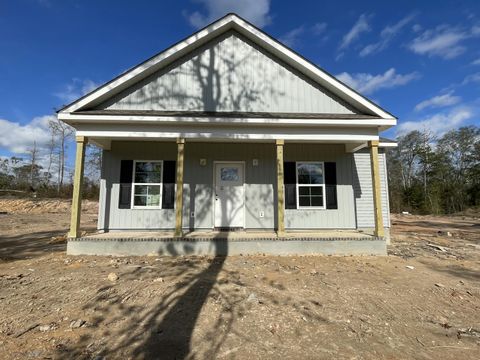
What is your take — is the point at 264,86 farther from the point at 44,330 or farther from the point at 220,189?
the point at 44,330

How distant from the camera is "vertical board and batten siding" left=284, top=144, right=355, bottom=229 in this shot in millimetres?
8672

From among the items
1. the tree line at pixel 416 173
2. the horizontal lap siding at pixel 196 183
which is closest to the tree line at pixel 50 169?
the tree line at pixel 416 173

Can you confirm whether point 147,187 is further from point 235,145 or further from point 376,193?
point 376,193

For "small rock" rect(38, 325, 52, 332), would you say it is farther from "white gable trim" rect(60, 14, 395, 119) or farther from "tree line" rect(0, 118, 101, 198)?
"tree line" rect(0, 118, 101, 198)

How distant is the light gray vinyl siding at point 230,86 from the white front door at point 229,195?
5.92ft

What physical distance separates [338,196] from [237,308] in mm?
5920

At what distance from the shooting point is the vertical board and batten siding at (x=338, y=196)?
28.5ft

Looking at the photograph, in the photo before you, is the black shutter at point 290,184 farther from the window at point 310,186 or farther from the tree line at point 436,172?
the tree line at point 436,172

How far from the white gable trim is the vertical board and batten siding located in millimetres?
1638

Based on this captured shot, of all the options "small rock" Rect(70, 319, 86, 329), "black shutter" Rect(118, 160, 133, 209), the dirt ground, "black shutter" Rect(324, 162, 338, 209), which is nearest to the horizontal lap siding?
"black shutter" Rect(118, 160, 133, 209)

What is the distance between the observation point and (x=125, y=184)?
8398mm

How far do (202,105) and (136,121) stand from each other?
6.34 feet

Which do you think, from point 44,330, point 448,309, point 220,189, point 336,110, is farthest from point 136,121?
point 448,309

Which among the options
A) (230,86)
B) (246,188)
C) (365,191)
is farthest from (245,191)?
(365,191)
